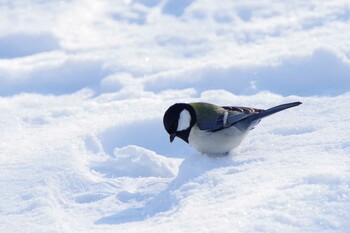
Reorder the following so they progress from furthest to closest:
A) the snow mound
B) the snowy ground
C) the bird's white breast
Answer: the snow mound, the bird's white breast, the snowy ground

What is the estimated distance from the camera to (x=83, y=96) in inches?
270

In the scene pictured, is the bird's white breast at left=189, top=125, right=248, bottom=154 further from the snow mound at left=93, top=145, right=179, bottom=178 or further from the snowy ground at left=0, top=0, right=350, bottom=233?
the snow mound at left=93, top=145, right=179, bottom=178

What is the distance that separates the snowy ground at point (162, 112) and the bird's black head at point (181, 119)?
204 millimetres

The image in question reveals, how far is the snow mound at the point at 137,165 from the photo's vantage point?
4.81m

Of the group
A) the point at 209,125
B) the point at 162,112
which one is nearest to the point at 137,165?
the point at 209,125

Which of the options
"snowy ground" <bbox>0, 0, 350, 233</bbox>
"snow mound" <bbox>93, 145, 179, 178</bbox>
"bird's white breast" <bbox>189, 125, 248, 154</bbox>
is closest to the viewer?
"snowy ground" <bbox>0, 0, 350, 233</bbox>

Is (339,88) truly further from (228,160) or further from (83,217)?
(83,217)

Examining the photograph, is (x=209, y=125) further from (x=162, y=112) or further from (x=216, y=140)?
(x=162, y=112)

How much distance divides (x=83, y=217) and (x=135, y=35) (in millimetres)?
4620

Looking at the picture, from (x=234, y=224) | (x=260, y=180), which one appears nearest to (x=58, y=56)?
(x=260, y=180)

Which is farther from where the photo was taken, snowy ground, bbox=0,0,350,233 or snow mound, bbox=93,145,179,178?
snow mound, bbox=93,145,179,178

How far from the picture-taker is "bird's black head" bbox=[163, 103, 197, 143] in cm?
466

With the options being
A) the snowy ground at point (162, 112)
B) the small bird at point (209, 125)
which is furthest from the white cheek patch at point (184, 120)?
the snowy ground at point (162, 112)

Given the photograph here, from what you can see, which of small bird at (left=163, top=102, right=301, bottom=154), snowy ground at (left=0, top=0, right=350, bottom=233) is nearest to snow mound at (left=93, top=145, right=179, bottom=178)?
snowy ground at (left=0, top=0, right=350, bottom=233)
